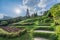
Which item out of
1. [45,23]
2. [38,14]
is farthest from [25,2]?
[45,23]

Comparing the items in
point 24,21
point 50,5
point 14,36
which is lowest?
point 14,36

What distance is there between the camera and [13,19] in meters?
6.02

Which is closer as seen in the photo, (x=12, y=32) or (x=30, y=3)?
(x=12, y=32)

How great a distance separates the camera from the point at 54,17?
5703mm

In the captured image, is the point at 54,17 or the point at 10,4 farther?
the point at 10,4

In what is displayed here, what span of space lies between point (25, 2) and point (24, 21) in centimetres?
60

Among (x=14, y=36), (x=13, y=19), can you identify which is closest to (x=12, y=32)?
(x=14, y=36)

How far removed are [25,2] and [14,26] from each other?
843mm

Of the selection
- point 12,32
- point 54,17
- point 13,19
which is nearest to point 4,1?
point 13,19

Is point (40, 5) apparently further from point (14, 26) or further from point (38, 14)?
point (14, 26)

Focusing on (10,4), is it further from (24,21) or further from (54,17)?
(54,17)

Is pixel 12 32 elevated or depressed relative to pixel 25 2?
depressed

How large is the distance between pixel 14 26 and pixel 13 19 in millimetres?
296

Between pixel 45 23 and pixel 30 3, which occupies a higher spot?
pixel 30 3
